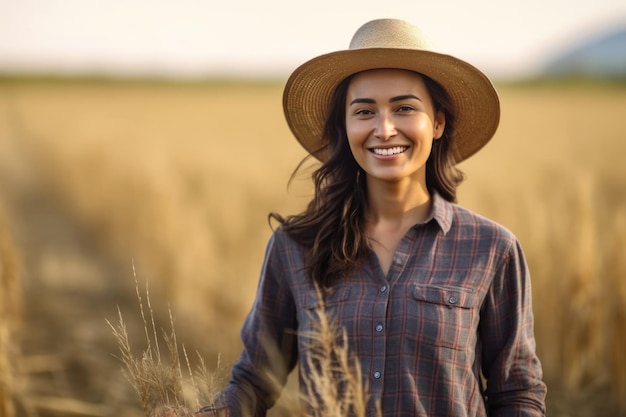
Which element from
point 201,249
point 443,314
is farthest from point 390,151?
point 201,249

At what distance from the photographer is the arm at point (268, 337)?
1938mm

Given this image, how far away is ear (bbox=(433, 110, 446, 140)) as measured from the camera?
198 centimetres

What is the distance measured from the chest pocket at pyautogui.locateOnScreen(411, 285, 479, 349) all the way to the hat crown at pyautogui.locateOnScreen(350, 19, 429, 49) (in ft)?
1.79

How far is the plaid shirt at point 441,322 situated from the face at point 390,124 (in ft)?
0.47

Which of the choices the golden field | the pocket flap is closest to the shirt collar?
the pocket flap

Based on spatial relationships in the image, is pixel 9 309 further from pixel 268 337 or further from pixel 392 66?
pixel 392 66

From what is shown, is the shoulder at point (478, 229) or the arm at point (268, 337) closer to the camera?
the shoulder at point (478, 229)

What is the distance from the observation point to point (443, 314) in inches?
68.6

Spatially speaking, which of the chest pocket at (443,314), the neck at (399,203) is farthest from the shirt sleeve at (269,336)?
the chest pocket at (443,314)

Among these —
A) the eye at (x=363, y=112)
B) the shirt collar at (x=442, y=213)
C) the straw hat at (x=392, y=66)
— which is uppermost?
the straw hat at (x=392, y=66)

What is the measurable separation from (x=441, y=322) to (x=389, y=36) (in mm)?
650

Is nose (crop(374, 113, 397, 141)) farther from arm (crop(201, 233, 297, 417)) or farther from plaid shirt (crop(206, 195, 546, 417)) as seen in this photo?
arm (crop(201, 233, 297, 417))

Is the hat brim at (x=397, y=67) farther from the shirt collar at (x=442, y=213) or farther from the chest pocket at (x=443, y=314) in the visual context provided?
the chest pocket at (x=443, y=314)

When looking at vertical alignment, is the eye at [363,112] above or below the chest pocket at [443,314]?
above
